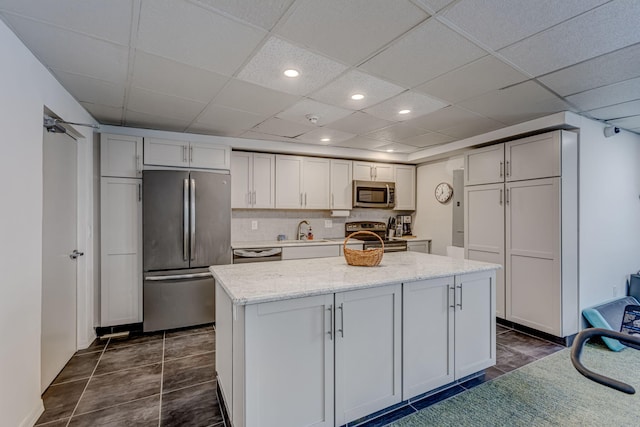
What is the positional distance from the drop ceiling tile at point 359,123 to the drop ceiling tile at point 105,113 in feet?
7.42

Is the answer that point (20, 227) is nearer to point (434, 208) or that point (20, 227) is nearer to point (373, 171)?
point (373, 171)

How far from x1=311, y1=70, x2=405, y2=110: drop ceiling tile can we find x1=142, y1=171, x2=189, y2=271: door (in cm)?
196

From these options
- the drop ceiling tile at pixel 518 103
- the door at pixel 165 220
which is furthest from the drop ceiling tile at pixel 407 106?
the door at pixel 165 220

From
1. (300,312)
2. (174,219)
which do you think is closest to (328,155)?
(174,219)

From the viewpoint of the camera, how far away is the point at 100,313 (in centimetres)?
337

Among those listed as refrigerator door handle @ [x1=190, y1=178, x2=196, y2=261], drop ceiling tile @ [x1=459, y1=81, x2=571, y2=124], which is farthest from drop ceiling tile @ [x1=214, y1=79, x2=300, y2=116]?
drop ceiling tile @ [x1=459, y1=81, x2=571, y2=124]

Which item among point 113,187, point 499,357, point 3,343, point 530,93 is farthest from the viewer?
point 113,187

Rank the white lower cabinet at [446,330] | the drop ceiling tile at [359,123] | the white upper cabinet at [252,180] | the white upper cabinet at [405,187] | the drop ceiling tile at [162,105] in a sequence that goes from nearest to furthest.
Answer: the white lower cabinet at [446,330] < the drop ceiling tile at [162,105] < the drop ceiling tile at [359,123] < the white upper cabinet at [252,180] < the white upper cabinet at [405,187]

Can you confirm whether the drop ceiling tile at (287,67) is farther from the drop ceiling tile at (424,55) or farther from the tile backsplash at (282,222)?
the tile backsplash at (282,222)

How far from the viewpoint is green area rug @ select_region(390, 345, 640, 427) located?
1995 millimetres

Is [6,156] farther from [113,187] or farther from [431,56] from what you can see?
[431,56]

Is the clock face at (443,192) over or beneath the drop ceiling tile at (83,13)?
beneath

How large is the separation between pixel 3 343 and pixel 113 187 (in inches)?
83.4

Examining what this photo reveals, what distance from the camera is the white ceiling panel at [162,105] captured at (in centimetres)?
267
